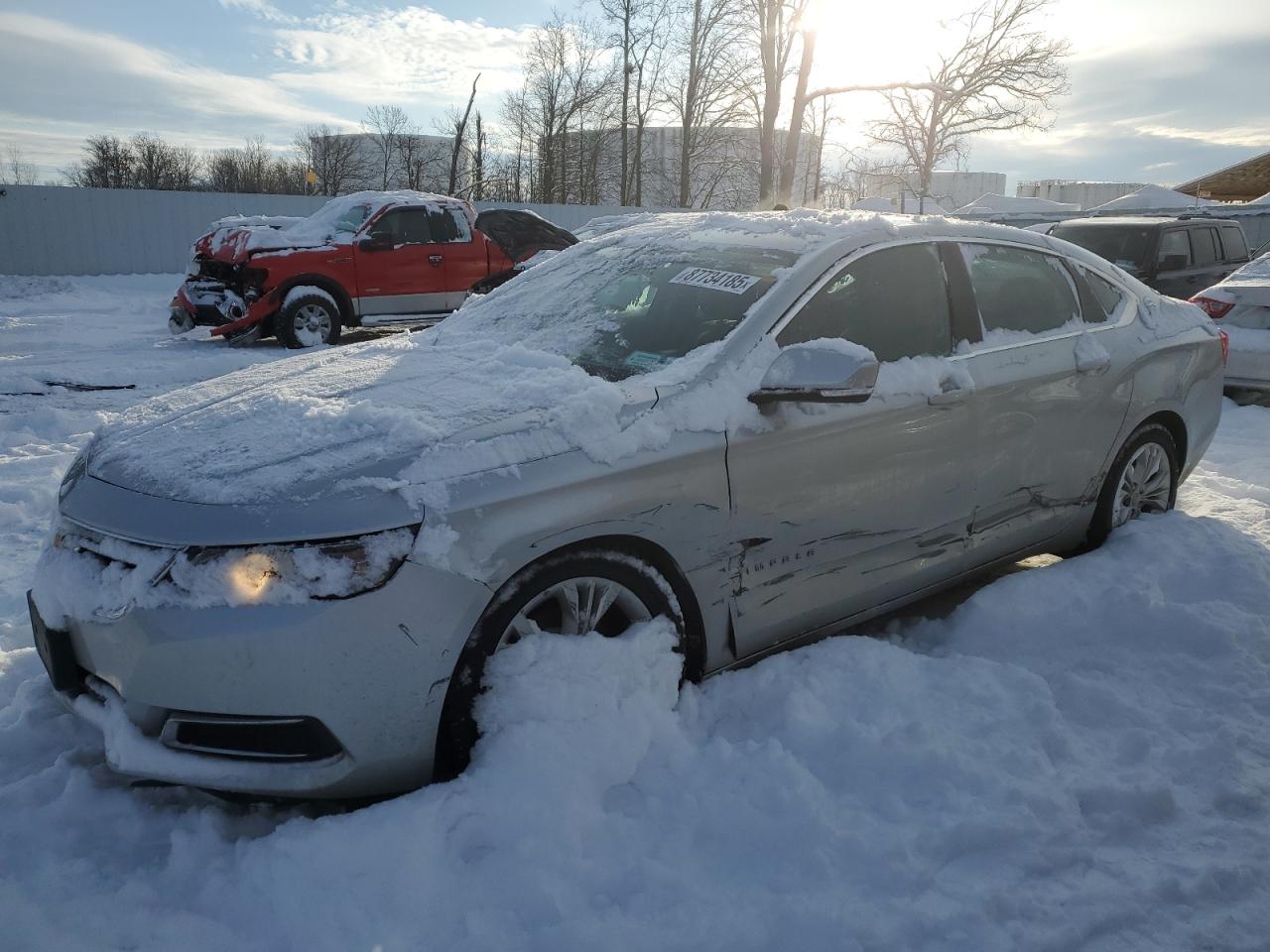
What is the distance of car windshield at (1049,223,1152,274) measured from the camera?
11133mm

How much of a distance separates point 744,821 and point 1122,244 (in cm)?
1116

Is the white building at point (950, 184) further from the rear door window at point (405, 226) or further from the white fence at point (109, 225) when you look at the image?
the rear door window at point (405, 226)

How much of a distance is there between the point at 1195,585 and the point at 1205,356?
1.46 m

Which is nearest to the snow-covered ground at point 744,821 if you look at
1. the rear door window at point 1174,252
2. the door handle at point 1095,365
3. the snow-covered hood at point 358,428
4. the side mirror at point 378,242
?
the snow-covered hood at point 358,428

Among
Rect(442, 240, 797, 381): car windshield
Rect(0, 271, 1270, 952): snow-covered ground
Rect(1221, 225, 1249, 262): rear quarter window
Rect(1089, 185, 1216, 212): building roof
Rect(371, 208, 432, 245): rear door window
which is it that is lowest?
Rect(0, 271, 1270, 952): snow-covered ground

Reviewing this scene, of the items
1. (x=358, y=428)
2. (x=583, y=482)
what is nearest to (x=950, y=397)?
(x=583, y=482)

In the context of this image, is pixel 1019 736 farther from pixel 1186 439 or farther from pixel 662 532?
pixel 1186 439

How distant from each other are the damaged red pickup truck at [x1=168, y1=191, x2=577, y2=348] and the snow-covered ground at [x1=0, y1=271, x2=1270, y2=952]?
8380 millimetres

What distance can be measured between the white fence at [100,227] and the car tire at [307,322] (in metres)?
11.7

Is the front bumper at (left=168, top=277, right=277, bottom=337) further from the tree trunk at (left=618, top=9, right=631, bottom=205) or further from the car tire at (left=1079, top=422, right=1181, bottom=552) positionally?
the tree trunk at (left=618, top=9, right=631, bottom=205)

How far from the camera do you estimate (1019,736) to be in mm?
2732

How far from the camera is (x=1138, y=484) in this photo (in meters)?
4.29

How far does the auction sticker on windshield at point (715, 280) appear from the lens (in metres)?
3.17

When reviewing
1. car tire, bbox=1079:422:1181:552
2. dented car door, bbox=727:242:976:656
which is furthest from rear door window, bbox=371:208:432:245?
car tire, bbox=1079:422:1181:552
